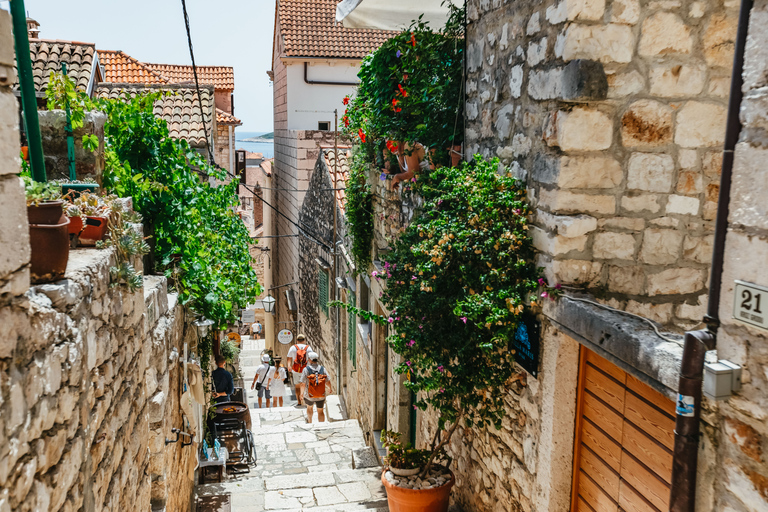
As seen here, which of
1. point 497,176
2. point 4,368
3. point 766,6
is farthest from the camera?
point 497,176

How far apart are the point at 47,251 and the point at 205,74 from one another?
18.0 m

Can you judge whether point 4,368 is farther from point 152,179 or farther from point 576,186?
point 152,179

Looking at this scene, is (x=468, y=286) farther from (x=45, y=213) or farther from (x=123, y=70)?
(x=123, y=70)

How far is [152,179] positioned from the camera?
5121 mm

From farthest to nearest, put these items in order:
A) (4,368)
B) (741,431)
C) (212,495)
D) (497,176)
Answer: (212,495), (497,176), (741,431), (4,368)

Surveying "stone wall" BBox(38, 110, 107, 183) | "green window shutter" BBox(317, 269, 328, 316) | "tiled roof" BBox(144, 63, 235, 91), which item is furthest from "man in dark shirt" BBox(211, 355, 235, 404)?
"tiled roof" BBox(144, 63, 235, 91)

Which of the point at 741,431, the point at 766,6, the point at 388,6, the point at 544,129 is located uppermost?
the point at 388,6

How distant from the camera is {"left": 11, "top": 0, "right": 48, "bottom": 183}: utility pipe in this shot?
2281mm

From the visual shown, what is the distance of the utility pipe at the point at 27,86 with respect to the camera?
228 centimetres

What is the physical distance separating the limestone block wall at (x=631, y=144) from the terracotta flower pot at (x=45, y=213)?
2.29 metres

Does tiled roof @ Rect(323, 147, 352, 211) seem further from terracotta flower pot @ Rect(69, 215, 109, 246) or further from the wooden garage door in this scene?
terracotta flower pot @ Rect(69, 215, 109, 246)

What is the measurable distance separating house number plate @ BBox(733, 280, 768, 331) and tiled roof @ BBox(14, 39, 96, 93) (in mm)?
9097

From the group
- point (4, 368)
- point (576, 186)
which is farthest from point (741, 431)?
point (4, 368)

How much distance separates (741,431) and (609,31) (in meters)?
2.02
